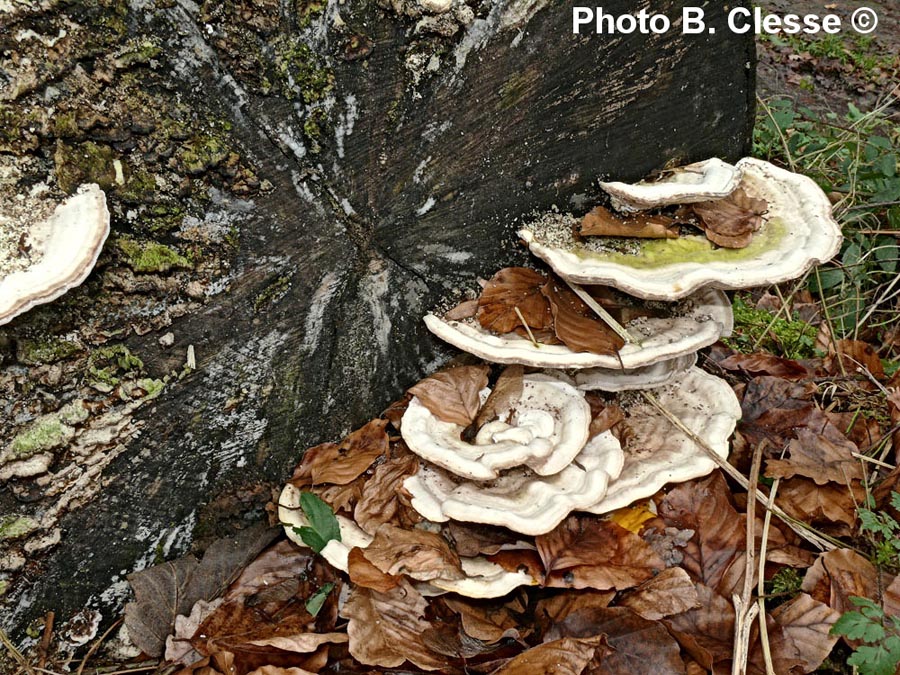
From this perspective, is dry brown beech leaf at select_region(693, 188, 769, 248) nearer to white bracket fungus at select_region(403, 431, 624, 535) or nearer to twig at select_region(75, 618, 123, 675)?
white bracket fungus at select_region(403, 431, 624, 535)

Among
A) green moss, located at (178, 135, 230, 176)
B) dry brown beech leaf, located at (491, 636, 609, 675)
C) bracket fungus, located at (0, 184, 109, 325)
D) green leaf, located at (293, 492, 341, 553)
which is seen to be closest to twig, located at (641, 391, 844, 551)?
dry brown beech leaf, located at (491, 636, 609, 675)

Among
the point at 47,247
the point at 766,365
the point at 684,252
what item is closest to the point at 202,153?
the point at 47,247

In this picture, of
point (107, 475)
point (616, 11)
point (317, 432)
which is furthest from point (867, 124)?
point (107, 475)

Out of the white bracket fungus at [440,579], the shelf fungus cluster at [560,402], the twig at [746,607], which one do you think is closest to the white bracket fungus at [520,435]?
the shelf fungus cluster at [560,402]

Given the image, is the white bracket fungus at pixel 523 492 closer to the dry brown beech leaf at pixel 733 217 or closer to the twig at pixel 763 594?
the twig at pixel 763 594

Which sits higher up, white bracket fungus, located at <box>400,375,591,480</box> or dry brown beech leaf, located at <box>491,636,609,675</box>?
white bracket fungus, located at <box>400,375,591,480</box>
